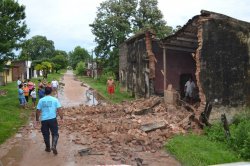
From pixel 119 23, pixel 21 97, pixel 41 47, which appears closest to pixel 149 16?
pixel 119 23

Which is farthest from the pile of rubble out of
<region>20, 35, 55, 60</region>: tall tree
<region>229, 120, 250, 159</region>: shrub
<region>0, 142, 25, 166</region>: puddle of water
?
<region>20, 35, 55, 60</region>: tall tree

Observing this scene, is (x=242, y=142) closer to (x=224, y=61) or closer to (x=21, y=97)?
(x=224, y=61)

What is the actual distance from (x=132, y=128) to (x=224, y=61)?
474 centimetres

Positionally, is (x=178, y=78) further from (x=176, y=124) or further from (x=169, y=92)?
(x=176, y=124)

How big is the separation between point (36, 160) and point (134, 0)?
36.6 metres

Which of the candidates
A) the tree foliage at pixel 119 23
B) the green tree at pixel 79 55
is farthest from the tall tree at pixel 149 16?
the green tree at pixel 79 55

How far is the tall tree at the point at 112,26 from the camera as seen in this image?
42.8 metres

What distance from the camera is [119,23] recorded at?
4266 centimetres

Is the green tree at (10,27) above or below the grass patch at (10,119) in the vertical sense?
above

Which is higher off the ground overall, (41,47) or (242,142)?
(41,47)

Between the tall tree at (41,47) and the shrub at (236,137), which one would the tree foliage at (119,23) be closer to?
the shrub at (236,137)

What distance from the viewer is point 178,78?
955 inches

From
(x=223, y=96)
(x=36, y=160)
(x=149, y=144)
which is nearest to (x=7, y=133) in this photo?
(x=36, y=160)

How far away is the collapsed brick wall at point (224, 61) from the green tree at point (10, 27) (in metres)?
13.7
